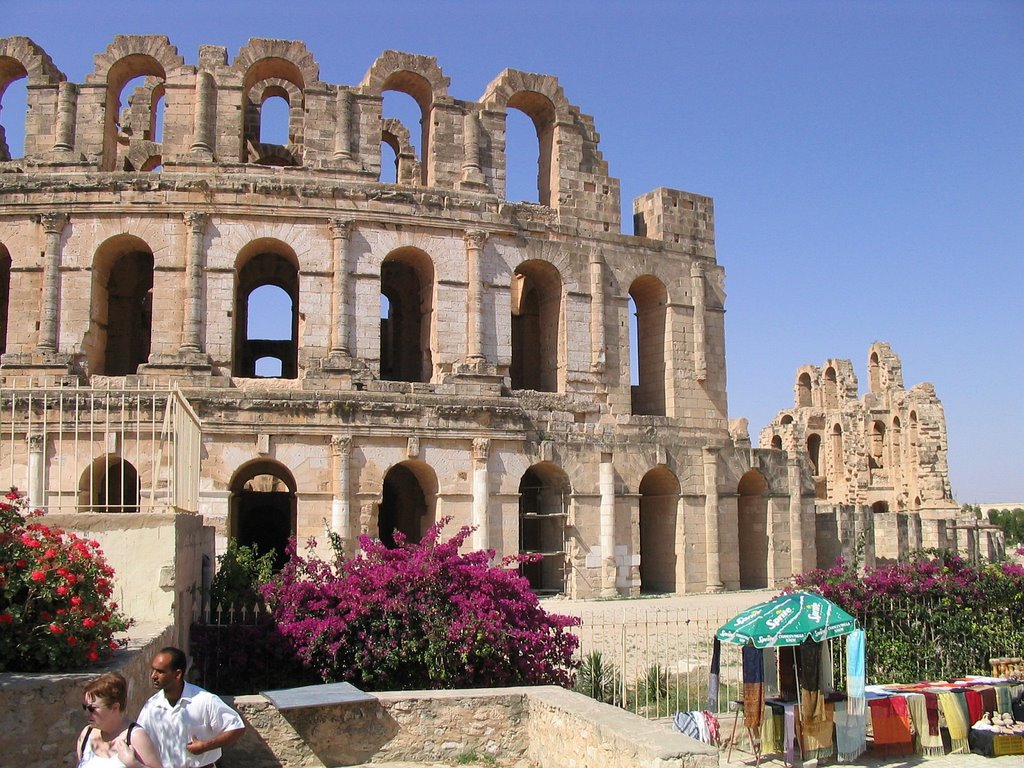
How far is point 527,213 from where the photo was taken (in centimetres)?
2620

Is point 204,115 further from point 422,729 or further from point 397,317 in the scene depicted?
point 422,729

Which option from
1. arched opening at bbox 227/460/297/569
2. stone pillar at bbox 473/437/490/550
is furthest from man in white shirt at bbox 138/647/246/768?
arched opening at bbox 227/460/297/569

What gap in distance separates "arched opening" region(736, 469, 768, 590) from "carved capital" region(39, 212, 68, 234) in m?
18.3

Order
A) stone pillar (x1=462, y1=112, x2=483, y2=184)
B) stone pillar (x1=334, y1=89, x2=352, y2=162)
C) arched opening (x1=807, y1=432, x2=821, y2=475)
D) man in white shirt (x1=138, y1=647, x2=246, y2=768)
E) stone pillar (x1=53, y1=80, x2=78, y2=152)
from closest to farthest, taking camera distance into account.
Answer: man in white shirt (x1=138, y1=647, x2=246, y2=768), stone pillar (x1=53, y1=80, x2=78, y2=152), stone pillar (x1=334, y1=89, x2=352, y2=162), stone pillar (x1=462, y1=112, x2=483, y2=184), arched opening (x1=807, y1=432, x2=821, y2=475)

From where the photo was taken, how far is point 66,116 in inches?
963

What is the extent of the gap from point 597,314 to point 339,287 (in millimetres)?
6736

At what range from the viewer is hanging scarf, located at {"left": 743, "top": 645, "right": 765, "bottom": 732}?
11.2 m

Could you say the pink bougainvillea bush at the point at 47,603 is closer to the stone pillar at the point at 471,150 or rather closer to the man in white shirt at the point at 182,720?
the man in white shirt at the point at 182,720

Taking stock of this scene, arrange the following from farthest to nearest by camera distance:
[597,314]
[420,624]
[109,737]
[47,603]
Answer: [597,314], [420,624], [47,603], [109,737]

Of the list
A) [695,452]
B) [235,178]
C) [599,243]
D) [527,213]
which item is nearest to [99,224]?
[235,178]

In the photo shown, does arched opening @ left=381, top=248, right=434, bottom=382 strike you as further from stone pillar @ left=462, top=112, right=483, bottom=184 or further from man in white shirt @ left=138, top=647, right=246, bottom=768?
man in white shirt @ left=138, top=647, right=246, bottom=768

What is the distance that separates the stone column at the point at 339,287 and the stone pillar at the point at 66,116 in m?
6.66

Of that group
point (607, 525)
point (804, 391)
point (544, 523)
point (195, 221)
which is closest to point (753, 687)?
point (607, 525)

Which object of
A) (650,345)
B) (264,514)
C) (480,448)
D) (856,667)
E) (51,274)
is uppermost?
(51,274)
